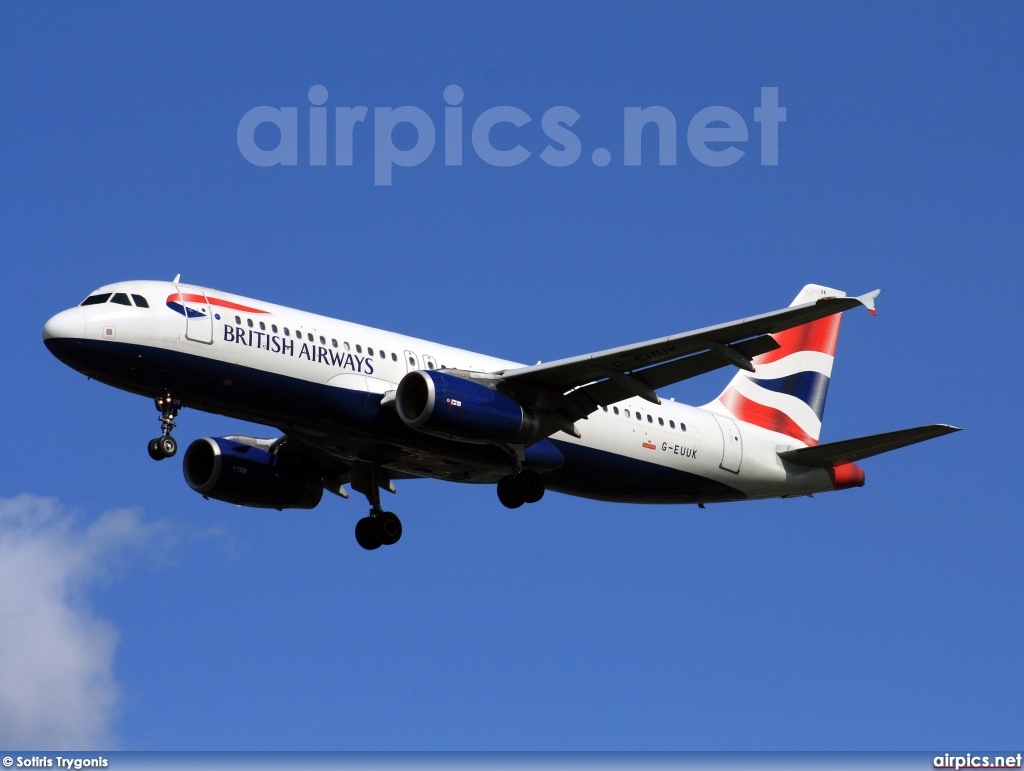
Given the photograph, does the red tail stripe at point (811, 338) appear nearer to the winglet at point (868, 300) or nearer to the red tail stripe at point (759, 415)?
the red tail stripe at point (759, 415)

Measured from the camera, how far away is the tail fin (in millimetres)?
44438

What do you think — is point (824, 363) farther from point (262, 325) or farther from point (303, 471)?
point (262, 325)

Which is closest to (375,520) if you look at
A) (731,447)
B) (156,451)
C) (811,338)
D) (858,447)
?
(156,451)

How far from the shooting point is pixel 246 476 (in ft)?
134

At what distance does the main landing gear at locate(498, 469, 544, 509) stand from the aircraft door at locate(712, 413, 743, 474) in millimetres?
5873

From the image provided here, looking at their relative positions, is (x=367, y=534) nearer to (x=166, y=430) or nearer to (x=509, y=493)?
(x=509, y=493)

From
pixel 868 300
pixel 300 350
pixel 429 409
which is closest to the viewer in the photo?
pixel 868 300

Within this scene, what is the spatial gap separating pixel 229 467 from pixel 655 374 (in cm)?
1162

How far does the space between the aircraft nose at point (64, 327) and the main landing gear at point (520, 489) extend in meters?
10.8

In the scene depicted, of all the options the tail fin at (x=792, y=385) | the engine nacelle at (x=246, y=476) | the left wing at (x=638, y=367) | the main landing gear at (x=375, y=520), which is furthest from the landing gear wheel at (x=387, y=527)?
the tail fin at (x=792, y=385)

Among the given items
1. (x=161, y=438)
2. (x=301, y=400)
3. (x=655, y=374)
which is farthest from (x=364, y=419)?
(x=655, y=374)

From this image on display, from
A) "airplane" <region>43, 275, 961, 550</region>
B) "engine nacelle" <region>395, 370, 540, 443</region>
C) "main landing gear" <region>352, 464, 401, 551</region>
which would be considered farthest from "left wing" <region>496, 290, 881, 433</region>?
"main landing gear" <region>352, 464, 401, 551</region>

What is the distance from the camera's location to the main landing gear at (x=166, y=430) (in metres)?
34.4

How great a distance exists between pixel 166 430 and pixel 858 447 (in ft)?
56.3
